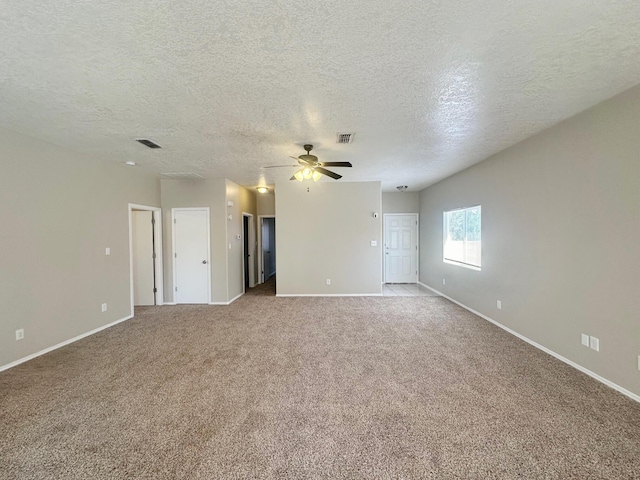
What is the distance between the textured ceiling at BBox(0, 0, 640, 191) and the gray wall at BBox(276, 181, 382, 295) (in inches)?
106

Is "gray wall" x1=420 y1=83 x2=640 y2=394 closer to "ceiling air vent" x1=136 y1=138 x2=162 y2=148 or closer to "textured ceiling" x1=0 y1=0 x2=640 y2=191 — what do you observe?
"textured ceiling" x1=0 y1=0 x2=640 y2=191

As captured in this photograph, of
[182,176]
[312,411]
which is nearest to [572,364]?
[312,411]

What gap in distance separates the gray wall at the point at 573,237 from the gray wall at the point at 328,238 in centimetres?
233

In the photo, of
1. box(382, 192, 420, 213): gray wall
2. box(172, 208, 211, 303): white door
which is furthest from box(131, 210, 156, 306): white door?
box(382, 192, 420, 213): gray wall

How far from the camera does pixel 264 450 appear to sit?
1734mm

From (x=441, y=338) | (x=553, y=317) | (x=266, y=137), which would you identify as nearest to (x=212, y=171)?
(x=266, y=137)

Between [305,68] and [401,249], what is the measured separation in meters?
6.54

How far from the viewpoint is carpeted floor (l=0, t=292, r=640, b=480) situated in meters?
1.62

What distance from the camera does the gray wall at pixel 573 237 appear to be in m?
2.30

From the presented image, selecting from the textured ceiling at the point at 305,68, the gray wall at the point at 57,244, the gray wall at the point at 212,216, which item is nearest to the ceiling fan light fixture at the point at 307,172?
the textured ceiling at the point at 305,68

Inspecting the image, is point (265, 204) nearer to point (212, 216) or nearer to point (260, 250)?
point (260, 250)

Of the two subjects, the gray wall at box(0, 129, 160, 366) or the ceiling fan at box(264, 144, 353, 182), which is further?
the ceiling fan at box(264, 144, 353, 182)

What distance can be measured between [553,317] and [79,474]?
450cm

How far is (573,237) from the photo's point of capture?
2.82 m
